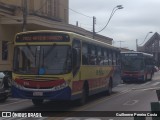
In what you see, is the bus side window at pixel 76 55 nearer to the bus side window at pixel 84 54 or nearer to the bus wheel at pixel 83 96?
the bus side window at pixel 84 54

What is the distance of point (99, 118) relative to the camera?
45.6ft

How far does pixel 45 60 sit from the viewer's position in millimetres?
16234

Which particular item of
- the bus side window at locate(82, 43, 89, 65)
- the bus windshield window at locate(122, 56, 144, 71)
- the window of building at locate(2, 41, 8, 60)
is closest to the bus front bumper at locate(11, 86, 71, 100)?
the bus side window at locate(82, 43, 89, 65)

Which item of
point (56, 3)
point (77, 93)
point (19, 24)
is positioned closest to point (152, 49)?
point (56, 3)

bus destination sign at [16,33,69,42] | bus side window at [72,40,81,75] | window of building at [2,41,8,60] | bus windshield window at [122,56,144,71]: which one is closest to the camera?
bus destination sign at [16,33,69,42]

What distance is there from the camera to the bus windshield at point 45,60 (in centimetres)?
1612

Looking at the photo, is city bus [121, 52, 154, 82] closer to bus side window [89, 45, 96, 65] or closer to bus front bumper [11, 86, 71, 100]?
bus side window [89, 45, 96, 65]

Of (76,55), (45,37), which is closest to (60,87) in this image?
(76,55)

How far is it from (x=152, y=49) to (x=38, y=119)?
98.3 metres

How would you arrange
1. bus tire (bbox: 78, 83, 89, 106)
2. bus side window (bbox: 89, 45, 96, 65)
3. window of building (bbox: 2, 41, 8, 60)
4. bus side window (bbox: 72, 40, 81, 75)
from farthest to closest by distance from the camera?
window of building (bbox: 2, 41, 8, 60), bus side window (bbox: 89, 45, 96, 65), bus tire (bbox: 78, 83, 89, 106), bus side window (bbox: 72, 40, 81, 75)

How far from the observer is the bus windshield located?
635 inches

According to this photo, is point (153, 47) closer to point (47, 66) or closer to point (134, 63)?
point (134, 63)

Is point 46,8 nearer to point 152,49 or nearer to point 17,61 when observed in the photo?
point 17,61

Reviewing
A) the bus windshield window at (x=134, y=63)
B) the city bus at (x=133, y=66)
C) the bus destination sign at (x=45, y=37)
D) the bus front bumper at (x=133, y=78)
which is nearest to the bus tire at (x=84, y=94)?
the bus destination sign at (x=45, y=37)
